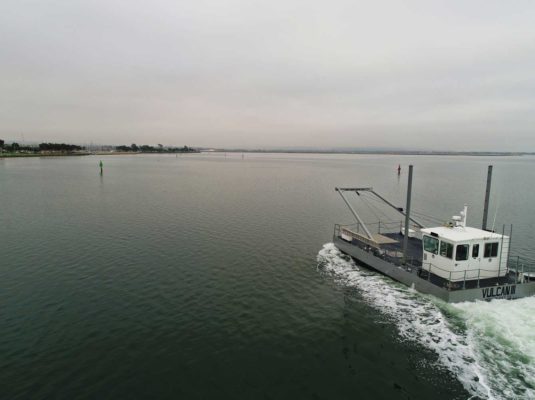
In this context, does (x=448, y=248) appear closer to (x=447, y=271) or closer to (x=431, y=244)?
(x=431, y=244)

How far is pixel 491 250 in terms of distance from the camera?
72.7 ft

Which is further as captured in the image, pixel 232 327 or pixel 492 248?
pixel 492 248

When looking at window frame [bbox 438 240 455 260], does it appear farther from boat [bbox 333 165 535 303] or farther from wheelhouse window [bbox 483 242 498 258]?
wheelhouse window [bbox 483 242 498 258]

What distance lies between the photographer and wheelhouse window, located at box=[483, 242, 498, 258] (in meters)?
22.0

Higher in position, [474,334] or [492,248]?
[492,248]

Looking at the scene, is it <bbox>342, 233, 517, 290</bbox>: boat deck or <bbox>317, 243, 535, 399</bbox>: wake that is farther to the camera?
<bbox>342, 233, 517, 290</bbox>: boat deck

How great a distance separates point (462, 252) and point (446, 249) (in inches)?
37.5

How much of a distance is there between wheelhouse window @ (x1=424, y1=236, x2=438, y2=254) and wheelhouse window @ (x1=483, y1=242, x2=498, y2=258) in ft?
9.74

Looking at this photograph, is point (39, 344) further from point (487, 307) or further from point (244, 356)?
point (487, 307)

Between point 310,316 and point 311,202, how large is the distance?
41.9 metres

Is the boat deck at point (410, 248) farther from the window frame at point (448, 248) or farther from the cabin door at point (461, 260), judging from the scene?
the cabin door at point (461, 260)

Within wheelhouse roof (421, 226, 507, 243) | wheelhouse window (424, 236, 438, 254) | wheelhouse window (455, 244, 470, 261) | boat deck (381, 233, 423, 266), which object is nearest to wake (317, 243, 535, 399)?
wheelhouse window (455, 244, 470, 261)

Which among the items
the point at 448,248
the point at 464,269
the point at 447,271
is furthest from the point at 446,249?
the point at 464,269

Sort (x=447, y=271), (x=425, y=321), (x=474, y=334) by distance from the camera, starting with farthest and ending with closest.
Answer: (x=447, y=271) → (x=425, y=321) → (x=474, y=334)
